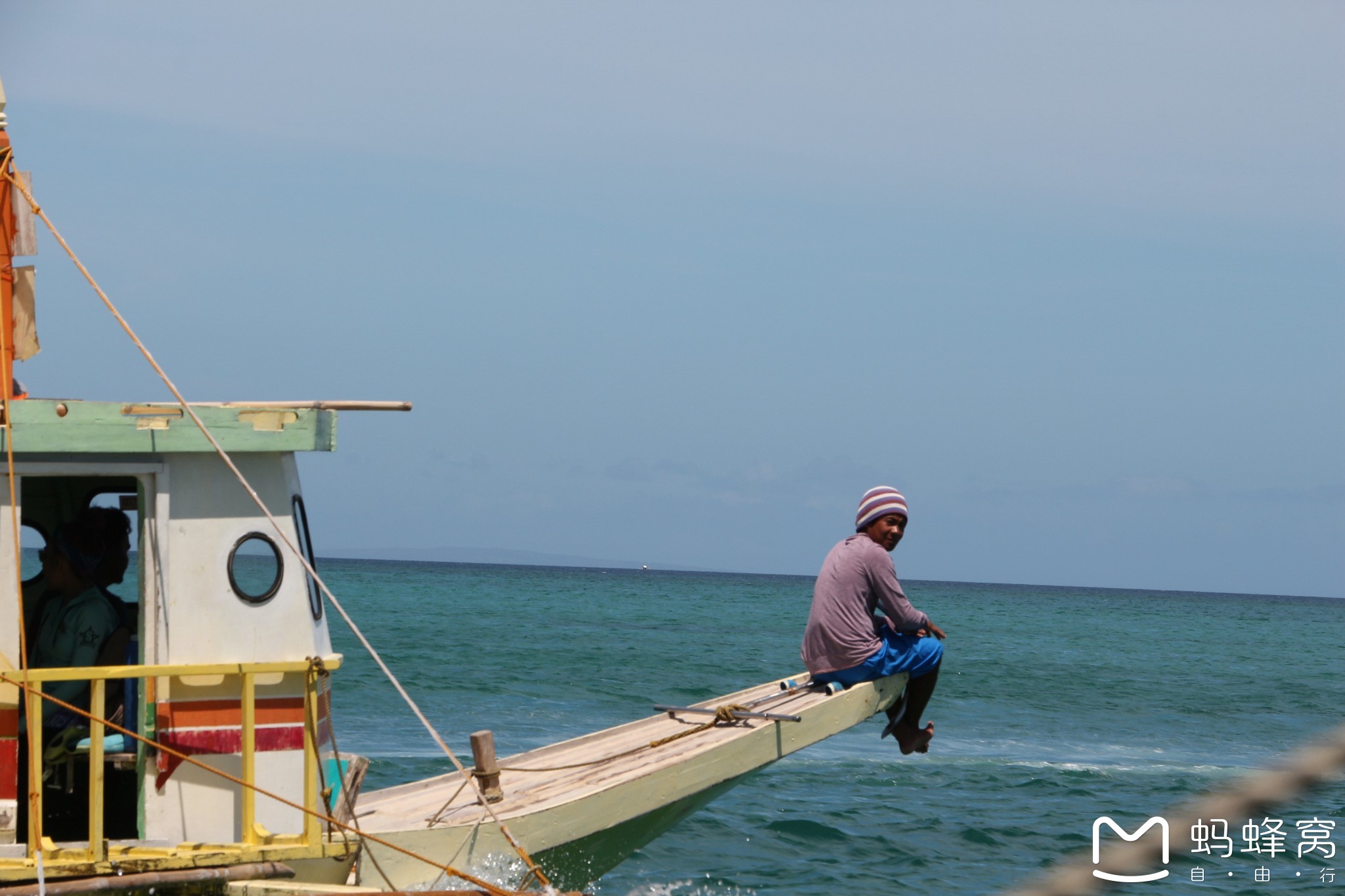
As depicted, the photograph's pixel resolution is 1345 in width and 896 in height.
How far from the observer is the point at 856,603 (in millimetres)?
8164

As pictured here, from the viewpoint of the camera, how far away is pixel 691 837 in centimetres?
1223

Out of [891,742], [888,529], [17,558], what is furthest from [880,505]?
[891,742]

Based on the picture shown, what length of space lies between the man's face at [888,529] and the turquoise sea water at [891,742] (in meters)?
1.69

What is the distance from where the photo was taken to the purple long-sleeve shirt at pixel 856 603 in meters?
8.09

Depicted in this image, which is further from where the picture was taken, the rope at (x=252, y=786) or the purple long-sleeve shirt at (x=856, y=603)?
Answer: the purple long-sleeve shirt at (x=856, y=603)

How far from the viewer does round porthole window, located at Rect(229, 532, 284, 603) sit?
621cm

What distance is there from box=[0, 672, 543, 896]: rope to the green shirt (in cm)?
12

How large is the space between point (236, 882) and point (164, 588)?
1.28m

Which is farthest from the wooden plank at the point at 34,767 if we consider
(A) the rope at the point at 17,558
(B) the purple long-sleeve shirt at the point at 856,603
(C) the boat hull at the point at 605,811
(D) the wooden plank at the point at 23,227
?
(B) the purple long-sleeve shirt at the point at 856,603

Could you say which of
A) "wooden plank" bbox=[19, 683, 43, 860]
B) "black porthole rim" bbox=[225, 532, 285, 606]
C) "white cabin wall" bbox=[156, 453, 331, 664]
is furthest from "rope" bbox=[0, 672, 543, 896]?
"black porthole rim" bbox=[225, 532, 285, 606]

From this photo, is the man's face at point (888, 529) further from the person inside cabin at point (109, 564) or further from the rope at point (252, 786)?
the person inside cabin at point (109, 564)

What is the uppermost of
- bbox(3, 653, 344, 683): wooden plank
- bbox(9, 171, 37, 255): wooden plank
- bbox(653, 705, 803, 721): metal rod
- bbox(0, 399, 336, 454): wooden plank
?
bbox(9, 171, 37, 255): wooden plank

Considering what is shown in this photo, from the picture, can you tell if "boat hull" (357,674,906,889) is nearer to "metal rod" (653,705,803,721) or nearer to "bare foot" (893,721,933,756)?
"metal rod" (653,705,803,721)

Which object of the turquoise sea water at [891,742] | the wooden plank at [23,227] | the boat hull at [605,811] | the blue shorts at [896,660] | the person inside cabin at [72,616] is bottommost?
the turquoise sea water at [891,742]
